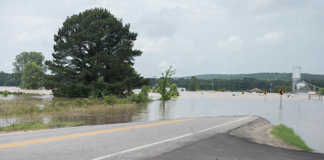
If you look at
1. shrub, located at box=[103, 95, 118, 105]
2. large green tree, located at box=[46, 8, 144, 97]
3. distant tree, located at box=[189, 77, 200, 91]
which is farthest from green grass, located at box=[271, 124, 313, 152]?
distant tree, located at box=[189, 77, 200, 91]

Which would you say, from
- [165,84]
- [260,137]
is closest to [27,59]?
[165,84]

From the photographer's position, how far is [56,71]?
140 ft

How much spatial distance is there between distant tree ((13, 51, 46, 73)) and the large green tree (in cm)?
7965

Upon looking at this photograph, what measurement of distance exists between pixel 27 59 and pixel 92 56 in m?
90.2

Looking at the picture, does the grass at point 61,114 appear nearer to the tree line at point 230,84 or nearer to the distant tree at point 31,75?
the distant tree at point 31,75

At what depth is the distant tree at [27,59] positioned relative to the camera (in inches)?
4680

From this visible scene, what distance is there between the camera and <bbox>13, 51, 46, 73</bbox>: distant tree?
390ft

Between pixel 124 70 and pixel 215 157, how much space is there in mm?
36729

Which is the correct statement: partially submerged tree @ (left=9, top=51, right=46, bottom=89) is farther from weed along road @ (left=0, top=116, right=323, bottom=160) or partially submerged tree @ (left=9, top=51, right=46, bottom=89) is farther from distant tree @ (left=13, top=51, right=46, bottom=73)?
weed along road @ (left=0, top=116, right=323, bottom=160)

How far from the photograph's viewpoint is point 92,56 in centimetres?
A: 4291

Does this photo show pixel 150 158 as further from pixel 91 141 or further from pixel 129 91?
pixel 129 91

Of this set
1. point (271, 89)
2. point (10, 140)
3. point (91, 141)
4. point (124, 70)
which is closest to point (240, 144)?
point (91, 141)

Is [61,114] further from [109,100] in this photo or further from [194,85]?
[194,85]

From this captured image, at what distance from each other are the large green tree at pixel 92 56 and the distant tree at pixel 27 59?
79.7m
